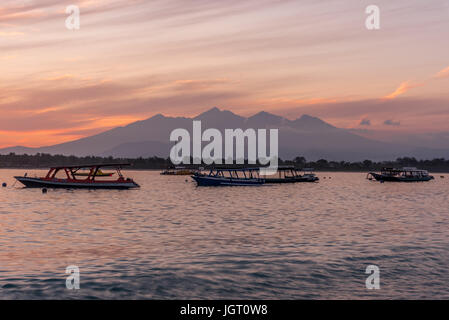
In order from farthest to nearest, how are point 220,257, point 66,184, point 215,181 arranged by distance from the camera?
point 215,181, point 66,184, point 220,257

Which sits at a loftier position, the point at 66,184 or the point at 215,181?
the point at 215,181

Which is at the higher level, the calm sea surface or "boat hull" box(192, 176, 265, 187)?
"boat hull" box(192, 176, 265, 187)

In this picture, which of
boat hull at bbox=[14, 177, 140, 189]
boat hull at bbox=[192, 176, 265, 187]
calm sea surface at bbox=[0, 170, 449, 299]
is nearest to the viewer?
calm sea surface at bbox=[0, 170, 449, 299]

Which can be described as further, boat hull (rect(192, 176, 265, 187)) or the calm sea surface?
boat hull (rect(192, 176, 265, 187))

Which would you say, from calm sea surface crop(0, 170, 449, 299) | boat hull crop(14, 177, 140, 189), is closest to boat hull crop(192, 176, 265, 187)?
boat hull crop(14, 177, 140, 189)

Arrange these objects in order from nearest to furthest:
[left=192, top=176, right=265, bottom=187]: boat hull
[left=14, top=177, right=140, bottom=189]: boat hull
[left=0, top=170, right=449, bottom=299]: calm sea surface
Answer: [left=0, top=170, right=449, bottom=299]: calm sea surface < [left=14, top=177, right=140, bottom=189]: boat hull < [left=192, top=176, right=265, bottom=187]: boat hull

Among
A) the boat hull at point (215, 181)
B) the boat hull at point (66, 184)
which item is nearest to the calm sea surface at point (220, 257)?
the boat hull at point (66, 184)

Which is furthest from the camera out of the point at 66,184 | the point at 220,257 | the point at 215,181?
the point at 215,181

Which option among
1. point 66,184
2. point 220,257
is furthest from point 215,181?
point 220,257

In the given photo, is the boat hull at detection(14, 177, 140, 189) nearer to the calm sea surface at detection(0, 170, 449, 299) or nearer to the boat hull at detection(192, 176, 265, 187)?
the boat hull at detection(192, 176, 265, 187)

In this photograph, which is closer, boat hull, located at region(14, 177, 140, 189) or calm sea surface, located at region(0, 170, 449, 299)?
calm sea surface, located at region(0, 170, 449, 299)

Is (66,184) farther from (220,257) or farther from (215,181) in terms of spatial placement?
(220,257)
